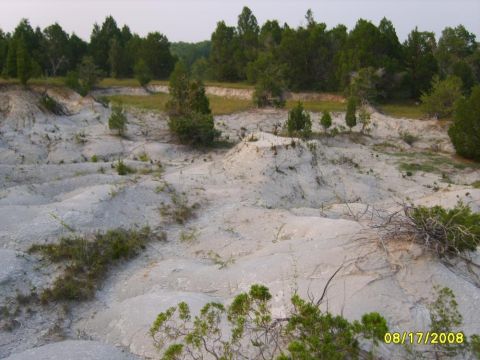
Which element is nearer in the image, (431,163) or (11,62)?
(431,163)

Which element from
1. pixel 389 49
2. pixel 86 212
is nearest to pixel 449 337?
pixel 86 212

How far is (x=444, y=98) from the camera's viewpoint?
2891 centimetres

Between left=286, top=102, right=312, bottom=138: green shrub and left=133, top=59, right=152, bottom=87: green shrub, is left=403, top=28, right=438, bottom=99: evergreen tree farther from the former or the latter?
left=133, top=59, right=152, bottom=87: green shrub

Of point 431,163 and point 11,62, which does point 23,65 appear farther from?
point 431,163

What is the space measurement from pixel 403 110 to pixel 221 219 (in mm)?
25760

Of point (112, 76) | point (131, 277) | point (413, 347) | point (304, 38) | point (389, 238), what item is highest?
point (304, 38)

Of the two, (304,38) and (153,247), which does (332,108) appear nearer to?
(304,38)

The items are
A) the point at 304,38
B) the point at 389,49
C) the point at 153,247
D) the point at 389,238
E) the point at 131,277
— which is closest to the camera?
the point at 389,238

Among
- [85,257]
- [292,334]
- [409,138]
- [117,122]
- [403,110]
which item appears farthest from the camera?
[403,110]

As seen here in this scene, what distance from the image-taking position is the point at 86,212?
41.2ft

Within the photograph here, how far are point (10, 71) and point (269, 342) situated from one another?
99.0ft
